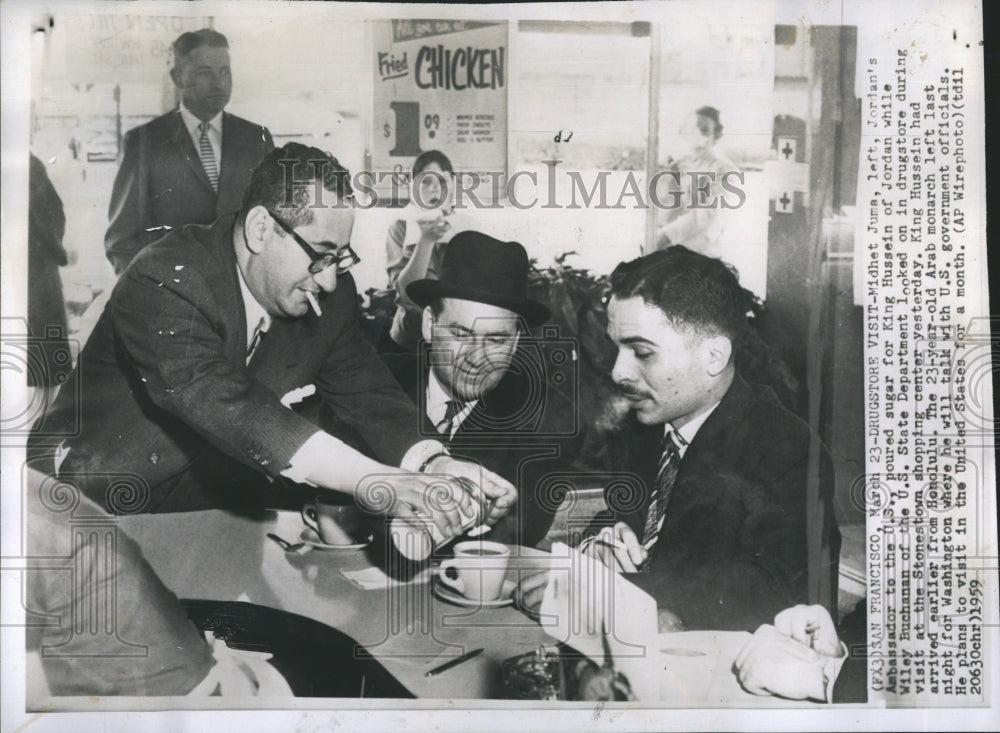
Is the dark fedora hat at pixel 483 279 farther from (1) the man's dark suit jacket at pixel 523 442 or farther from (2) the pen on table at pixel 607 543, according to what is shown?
(2) the pen on table at pixel 607 543

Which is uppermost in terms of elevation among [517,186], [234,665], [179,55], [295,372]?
[179,55]

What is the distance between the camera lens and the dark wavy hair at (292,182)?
1354mm

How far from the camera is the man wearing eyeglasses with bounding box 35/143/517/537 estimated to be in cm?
134

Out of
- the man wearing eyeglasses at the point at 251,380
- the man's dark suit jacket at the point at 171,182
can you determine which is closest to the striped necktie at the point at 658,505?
the man wearing eyeglasses at the point at 251,380

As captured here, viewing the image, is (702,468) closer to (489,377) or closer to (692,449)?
(692,449)

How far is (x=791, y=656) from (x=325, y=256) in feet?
3.73

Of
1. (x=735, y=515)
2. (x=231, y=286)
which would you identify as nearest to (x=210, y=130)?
(x=231, y=286)

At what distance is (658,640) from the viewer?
52.9 inches

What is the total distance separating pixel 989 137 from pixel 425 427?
1195 millimetres

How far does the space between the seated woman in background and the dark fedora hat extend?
2 centimetres

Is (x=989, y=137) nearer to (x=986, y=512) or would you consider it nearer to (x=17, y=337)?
(x=986, y=512)

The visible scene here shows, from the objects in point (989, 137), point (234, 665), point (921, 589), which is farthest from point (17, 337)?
point (989, 137)

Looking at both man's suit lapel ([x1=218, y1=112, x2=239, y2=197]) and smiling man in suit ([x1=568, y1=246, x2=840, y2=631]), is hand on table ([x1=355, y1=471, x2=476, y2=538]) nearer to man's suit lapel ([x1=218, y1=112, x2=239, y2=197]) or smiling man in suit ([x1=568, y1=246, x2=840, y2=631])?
smiling man in suit ([x1=568, y1=246, x2=840, y2=631])

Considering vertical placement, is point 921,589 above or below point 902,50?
below
